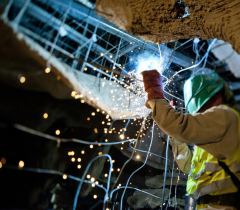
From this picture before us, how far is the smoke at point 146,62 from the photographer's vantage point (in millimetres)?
4070

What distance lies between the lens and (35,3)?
2311mm

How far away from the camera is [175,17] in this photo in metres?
3.34

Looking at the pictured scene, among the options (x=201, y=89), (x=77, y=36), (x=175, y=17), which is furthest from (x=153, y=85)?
(x=77, y=36)

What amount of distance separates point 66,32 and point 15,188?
1541 millimetres

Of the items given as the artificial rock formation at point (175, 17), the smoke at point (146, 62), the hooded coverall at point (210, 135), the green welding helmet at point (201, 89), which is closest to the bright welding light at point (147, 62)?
the smoke at point (146, 62)

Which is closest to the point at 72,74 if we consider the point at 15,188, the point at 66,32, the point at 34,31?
the point at 66,32

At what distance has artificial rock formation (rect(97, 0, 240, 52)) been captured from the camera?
304 cm

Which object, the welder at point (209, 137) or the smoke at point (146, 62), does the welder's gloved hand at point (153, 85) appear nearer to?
the welder at point (209, 137)

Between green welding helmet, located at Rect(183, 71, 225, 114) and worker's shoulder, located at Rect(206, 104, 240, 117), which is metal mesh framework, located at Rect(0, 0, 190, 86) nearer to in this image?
green welding helmet, located at Rect(183, 71, 225, 114)

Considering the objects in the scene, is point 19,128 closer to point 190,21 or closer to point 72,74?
point 72,74

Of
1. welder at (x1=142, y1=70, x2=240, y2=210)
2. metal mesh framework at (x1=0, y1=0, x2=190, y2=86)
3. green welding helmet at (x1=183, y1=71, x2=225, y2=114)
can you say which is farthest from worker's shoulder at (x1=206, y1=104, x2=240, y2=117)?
metal mesh framework at (x1=0, y1=0, x2=190, y2=86)

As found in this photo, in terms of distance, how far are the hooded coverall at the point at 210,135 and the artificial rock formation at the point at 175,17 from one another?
854 millimetres

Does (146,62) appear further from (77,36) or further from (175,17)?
(77,36)

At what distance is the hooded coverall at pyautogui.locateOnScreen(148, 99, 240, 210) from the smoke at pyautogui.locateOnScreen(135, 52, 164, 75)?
905 mm
